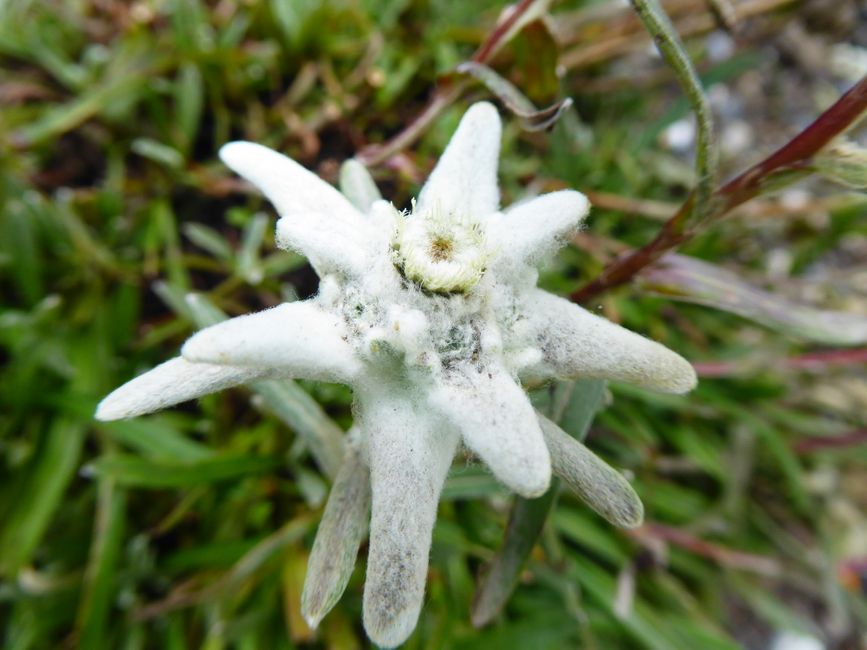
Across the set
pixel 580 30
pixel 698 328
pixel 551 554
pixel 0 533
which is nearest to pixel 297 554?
pixel 551 554

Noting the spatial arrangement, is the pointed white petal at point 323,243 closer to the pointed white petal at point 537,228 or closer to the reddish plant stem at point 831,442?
the pointed white petal at point 537,228

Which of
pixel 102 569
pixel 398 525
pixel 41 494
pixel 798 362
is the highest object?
pixel 398 525

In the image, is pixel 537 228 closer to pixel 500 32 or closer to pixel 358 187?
pixel 358 187

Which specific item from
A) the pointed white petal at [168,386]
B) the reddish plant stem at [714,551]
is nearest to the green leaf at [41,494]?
the pointed white petal at [168,386]

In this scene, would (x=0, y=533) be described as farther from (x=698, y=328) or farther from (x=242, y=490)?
(x=698, y=328)

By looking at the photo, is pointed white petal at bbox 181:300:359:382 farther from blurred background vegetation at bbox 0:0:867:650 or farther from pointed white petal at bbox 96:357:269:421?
blurred background vegetation at bbox 0:0:867:650

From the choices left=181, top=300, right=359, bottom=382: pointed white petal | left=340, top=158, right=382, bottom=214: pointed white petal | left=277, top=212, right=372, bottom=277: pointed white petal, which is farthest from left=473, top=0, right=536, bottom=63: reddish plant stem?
left=181, top=300, right=359, bottom=382: pointed white petal

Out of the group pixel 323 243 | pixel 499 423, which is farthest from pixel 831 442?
pixel 323 243

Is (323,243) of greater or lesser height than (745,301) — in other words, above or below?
above
